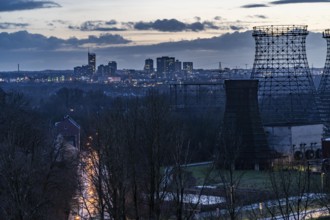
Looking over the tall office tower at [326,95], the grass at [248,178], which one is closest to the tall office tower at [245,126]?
the grass at [248,178]

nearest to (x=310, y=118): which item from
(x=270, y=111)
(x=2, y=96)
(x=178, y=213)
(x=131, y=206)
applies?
(x=270, y=111)

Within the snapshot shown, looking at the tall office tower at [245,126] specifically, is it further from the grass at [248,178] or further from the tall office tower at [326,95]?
the tall office tower at [326,95]

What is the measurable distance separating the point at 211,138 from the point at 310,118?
837 centimetres

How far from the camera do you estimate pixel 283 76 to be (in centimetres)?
5103

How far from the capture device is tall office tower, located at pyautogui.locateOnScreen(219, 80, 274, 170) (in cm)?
→ 4303

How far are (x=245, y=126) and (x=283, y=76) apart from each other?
8531mm

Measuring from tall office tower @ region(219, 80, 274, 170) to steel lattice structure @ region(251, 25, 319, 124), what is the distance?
4775 mm

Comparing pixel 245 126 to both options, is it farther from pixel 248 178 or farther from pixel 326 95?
pixel 326 95

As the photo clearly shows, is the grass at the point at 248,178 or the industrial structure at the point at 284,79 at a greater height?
the industrial structure at the point at 284,79

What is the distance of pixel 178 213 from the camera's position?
662 inches

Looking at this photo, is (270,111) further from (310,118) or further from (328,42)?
(328,42)

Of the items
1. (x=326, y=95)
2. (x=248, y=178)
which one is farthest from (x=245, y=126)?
(x=326, y=95)

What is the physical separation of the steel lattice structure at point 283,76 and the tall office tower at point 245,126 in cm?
478

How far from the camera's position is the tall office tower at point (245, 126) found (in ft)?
141
